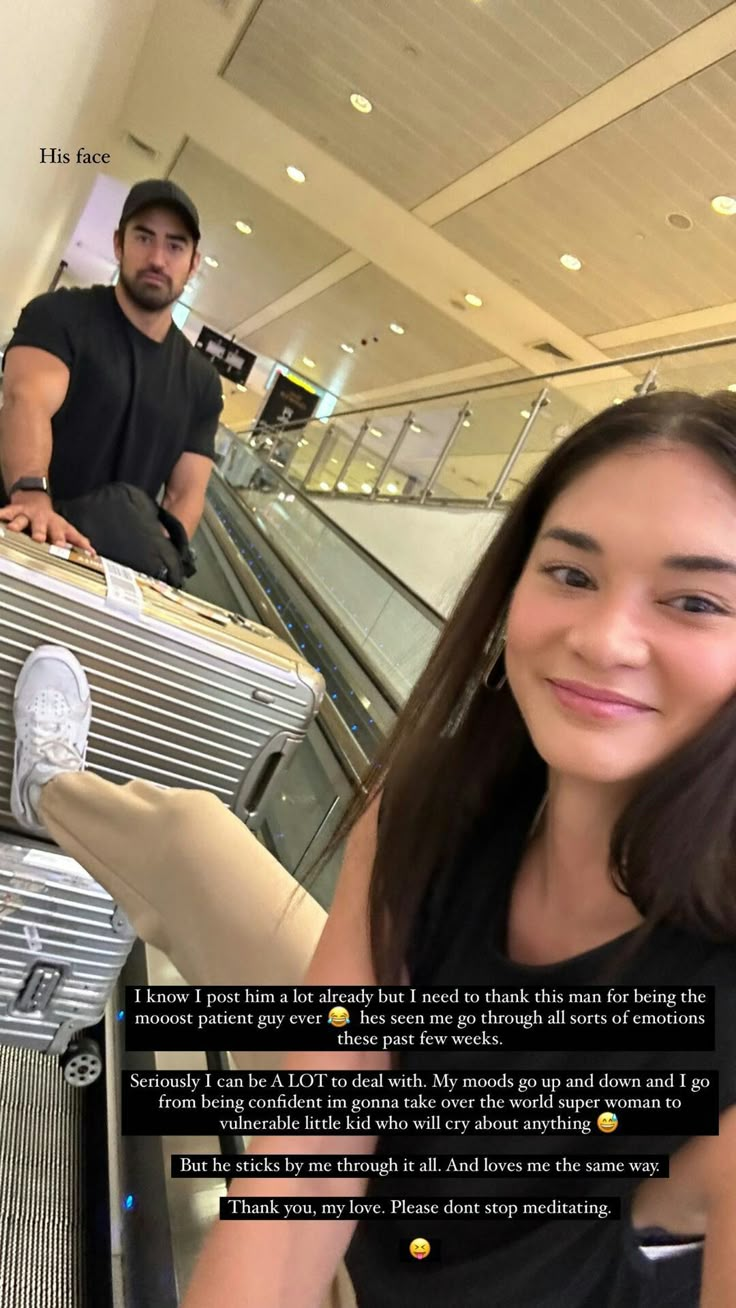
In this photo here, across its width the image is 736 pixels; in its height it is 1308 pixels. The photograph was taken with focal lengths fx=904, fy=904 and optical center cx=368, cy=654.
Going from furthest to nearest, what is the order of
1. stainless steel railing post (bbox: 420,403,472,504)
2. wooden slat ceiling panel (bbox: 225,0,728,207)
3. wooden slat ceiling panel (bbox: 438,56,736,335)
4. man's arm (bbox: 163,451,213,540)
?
1. wooden slat ceiling panel (bbox: 438,56,736,335)
2. stainless steel railing post (bbox: 420,403,472,504)
3. wooden slat ceiling panel (bbox: 225,0,728,207)
4. man's arm (bbox: 163,451,213,540)

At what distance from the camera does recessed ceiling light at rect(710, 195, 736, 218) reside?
24.7 feet

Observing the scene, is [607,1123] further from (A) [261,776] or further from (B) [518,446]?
(B) [518,446]

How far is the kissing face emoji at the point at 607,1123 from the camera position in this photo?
728 mm

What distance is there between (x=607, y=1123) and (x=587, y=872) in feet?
0.70

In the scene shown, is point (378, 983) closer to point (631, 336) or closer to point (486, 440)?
point (486, 440)

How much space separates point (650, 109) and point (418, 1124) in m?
7.59

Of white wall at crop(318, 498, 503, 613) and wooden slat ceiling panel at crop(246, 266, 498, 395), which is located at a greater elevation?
wooden slat ceiling panel at crop(246, 266, 498, 395)

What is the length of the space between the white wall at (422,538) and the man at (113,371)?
2.34m

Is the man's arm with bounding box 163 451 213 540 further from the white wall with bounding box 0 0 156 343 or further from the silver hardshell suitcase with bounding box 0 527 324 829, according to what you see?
the white wall with bounding box 0 0 156 343

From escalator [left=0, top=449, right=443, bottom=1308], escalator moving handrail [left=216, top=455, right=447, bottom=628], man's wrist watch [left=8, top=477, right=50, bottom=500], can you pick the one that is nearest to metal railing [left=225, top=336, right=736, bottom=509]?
escalator moving handrail [left=216, top=455, right=447, bottom=628]

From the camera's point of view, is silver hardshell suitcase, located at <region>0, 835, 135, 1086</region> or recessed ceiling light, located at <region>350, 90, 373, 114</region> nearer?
silver hardshell suitcase, located at <region>0, 835, 135, 1086</region>

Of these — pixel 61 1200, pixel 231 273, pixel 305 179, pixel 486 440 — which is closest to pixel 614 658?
pixel 61 1200

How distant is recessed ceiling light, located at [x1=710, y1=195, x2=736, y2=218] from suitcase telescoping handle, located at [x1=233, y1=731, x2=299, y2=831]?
7.74 metres

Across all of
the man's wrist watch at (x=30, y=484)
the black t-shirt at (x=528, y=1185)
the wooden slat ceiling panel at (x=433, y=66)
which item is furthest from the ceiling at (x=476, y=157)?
the black t-shirt at (x=528, y=1185)
